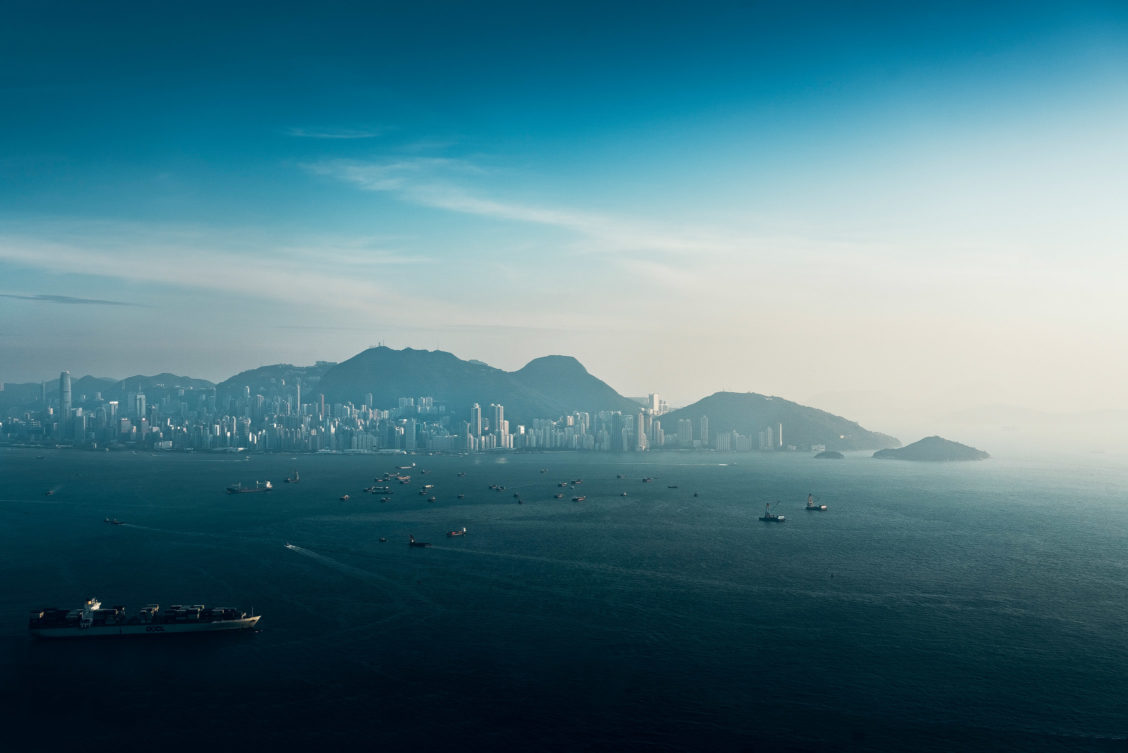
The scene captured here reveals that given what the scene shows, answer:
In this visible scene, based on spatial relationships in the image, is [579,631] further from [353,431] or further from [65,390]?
[65,390]

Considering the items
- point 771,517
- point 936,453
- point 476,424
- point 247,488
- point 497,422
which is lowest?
point 771,517

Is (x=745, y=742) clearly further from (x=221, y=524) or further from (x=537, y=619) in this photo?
(x=221, y=524)

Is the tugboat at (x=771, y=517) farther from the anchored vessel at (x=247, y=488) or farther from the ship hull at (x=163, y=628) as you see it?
the anchored vessel at (x=247, y=488)

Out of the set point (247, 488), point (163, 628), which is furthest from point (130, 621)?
point (247, 488)

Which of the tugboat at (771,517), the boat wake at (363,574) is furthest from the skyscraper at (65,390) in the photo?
the tugboat at (771,517)

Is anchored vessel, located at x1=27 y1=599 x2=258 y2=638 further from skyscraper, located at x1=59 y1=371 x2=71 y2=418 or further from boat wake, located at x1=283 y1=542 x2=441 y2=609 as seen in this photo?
skyscraper, located at x1=59 y1=371 x2=71 y2=418

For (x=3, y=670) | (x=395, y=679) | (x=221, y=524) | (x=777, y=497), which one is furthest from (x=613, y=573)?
(x=777, y=497)

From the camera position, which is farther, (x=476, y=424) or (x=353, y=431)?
(x=476, y=424)
